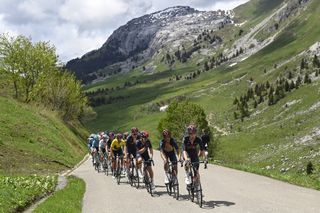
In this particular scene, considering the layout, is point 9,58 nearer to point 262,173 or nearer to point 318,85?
point 262,173

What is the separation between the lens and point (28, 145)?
132 ft

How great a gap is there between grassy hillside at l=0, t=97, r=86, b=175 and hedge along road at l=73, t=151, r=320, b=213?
7.28 metres

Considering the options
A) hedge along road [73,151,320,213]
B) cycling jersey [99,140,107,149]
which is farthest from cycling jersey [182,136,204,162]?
cycling jersey [99,140,107,149]

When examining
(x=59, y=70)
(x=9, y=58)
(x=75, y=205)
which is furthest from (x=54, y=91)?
(x=75, y=205)

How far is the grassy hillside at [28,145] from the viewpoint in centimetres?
3478

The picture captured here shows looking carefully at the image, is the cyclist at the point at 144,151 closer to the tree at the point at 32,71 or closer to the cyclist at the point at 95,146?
the cyclist at the point at 95,146

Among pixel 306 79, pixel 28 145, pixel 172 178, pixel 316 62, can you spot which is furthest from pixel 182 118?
pixel 316 62

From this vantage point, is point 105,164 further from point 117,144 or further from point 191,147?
point 191,147

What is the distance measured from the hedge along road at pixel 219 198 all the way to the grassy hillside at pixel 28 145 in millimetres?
7277

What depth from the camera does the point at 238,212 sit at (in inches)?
687

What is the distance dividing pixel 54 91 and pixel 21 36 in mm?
10428

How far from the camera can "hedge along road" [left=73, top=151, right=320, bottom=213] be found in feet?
60.7

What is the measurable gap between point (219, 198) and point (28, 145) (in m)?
23.9

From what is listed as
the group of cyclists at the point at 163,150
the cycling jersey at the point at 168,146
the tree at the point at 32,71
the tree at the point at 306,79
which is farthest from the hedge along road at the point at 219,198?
the tree at the point at 306,79
